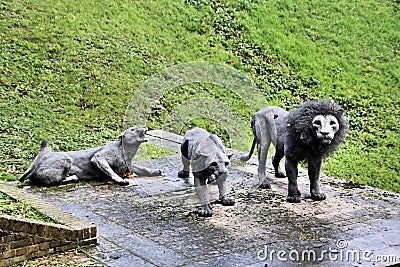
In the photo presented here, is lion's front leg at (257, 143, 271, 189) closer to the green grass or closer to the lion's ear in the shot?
the lion's ear

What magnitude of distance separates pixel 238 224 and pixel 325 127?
5.64 feet

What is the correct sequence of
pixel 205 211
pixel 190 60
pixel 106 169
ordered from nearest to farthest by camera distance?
pixel 205 211 → pixel 106 169 → pixel 190 60

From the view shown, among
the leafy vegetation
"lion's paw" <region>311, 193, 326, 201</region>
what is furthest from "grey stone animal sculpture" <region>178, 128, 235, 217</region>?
the leafy vegetation

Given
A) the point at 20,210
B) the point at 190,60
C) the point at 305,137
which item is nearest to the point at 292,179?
the point at 305,137

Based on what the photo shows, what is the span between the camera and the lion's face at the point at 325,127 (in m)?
7.57

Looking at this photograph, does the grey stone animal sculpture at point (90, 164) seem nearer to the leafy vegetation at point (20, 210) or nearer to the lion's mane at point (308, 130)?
the leafy vegetation at point (20, 210)

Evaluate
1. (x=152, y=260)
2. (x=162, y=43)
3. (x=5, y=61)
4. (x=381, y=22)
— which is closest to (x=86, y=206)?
(x=152, y=260)

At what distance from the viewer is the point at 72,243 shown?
6293 mm

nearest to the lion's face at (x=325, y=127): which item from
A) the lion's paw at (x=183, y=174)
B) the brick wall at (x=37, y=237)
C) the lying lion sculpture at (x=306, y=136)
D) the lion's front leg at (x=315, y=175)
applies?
the lying lion sculpture at (x=306, y=136)

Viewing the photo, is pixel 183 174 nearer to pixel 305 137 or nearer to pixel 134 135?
pixel 134 135

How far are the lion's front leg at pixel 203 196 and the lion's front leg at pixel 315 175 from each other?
1572 millimetres

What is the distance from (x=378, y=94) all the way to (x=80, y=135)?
29.1ft

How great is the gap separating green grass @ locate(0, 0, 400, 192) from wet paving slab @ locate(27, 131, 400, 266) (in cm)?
240

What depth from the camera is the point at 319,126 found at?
25.0 feet
